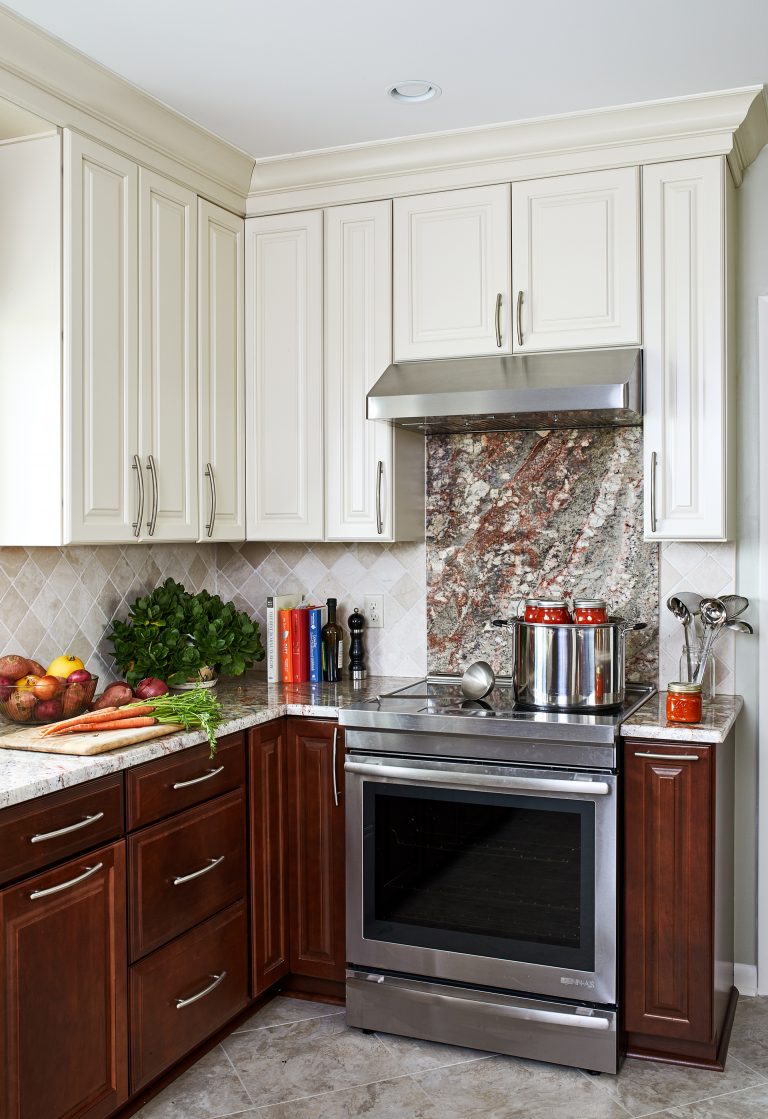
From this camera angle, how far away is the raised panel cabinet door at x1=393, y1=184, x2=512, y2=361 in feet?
10.2

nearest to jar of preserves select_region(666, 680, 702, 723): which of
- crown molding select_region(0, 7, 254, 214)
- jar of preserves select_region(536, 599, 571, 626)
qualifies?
jar of preserves select_region(536, 599, 571, 626)

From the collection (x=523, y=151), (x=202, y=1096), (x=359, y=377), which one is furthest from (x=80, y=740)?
(x=523, y=151)

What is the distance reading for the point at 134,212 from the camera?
9.52 ft

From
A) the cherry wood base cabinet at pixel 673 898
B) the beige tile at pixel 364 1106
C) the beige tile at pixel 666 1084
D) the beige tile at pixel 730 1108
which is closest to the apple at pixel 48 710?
the beige tile at pixel 364 1106

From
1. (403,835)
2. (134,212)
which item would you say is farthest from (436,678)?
(134,212)

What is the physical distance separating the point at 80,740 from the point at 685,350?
1987mm

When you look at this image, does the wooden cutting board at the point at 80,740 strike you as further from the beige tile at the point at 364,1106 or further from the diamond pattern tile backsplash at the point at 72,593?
the beige tile at the point at 364,1106

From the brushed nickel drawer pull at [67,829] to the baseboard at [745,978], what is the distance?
2.13 m

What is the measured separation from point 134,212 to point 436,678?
179 cm

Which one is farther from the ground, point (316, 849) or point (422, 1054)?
point (316, 849)

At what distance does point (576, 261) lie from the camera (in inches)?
119

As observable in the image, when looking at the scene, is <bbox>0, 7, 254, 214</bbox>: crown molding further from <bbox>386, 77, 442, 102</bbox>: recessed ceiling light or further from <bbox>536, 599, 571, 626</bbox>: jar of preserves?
<bbox>536, 599, 571, 626</bbox>: jar of preserves

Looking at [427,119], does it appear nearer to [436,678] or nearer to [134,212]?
[134,212]

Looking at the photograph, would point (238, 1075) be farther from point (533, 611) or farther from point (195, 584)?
point (195, 584)
